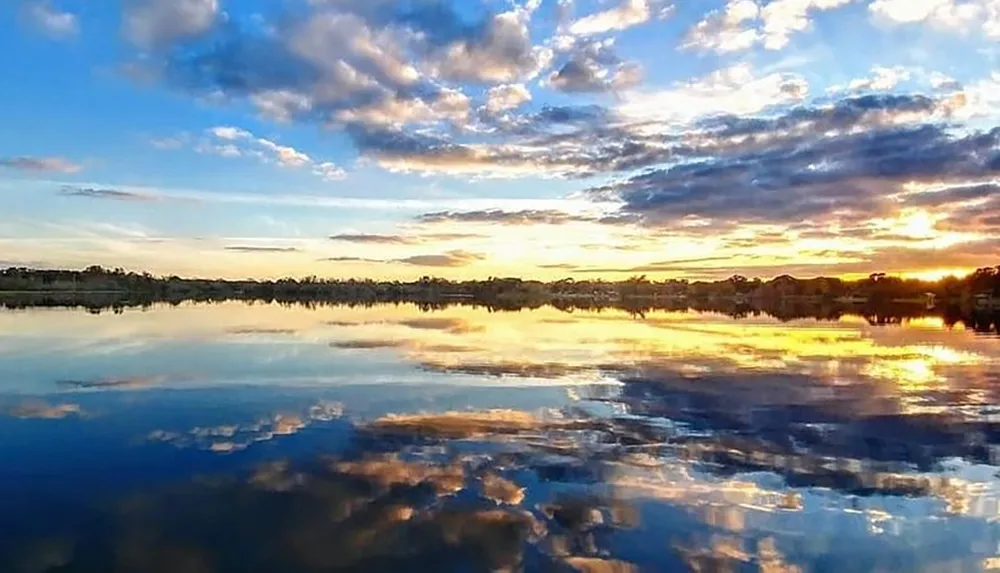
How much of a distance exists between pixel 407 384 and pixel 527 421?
5.51 m

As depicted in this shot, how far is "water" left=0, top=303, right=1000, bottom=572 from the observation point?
7934 millimetres

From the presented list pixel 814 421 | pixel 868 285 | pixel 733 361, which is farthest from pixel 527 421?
pixel 868 285

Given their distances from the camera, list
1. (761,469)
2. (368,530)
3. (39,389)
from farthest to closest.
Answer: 1. (39,389)
2. (761,469)
3. (368,530)

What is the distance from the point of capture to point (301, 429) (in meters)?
13.9

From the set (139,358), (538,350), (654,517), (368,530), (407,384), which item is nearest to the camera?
(368,530)

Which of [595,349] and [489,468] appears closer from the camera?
[489,468]

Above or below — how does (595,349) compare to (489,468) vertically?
above

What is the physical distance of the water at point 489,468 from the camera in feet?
Result: 26.0

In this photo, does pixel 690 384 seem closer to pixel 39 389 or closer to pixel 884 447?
pixel 884 447

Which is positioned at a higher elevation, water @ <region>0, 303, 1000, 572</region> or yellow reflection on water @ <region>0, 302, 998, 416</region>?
yellow reflection on water @ <region>0, 302, 998, 416</region>

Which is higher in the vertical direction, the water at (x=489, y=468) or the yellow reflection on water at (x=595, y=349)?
the yellow reflection on water at (x=595, y=349)

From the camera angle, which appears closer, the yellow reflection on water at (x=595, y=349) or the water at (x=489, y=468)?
the water at (x=489, y=468)

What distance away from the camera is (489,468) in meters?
11.3

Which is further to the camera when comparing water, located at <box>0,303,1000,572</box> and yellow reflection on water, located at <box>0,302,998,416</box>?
yellow reflection on water, located at <box>0,302,998,416</box>
